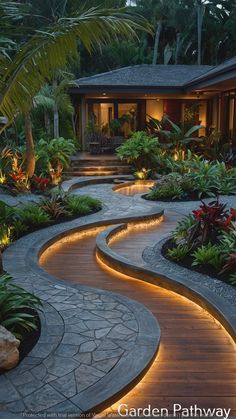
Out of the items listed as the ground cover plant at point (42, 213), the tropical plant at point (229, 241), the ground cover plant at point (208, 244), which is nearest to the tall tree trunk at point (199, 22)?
→ the ground cover plant at point (42, 213)

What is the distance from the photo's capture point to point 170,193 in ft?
37.0

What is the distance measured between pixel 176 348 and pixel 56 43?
10.4ft

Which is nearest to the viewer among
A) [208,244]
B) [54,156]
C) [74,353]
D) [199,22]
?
[74,353]

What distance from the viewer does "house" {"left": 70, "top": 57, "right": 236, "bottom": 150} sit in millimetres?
17688

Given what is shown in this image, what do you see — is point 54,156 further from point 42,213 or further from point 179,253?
point 179,253

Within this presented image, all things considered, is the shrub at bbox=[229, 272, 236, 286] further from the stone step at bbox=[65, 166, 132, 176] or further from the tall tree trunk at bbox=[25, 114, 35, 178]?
the stone step at bbox=[65, 166, 132, 176]

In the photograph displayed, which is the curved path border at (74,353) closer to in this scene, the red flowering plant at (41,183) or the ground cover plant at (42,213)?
the ground cover plant at (42,213)

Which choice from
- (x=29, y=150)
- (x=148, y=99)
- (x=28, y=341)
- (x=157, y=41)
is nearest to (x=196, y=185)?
(x=29, y=150)

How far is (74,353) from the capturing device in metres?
3.69

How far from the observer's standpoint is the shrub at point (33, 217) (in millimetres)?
8195

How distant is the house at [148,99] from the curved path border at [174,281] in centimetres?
1183

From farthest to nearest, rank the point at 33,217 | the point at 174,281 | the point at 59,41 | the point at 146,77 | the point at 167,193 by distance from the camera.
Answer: the point at 146,77 → the point at 167,193 → the point at 33,217 → the point at 174,281 → the point at 59,41

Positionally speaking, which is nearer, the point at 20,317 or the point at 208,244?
the point at 20,317

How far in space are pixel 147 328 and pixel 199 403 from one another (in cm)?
110
